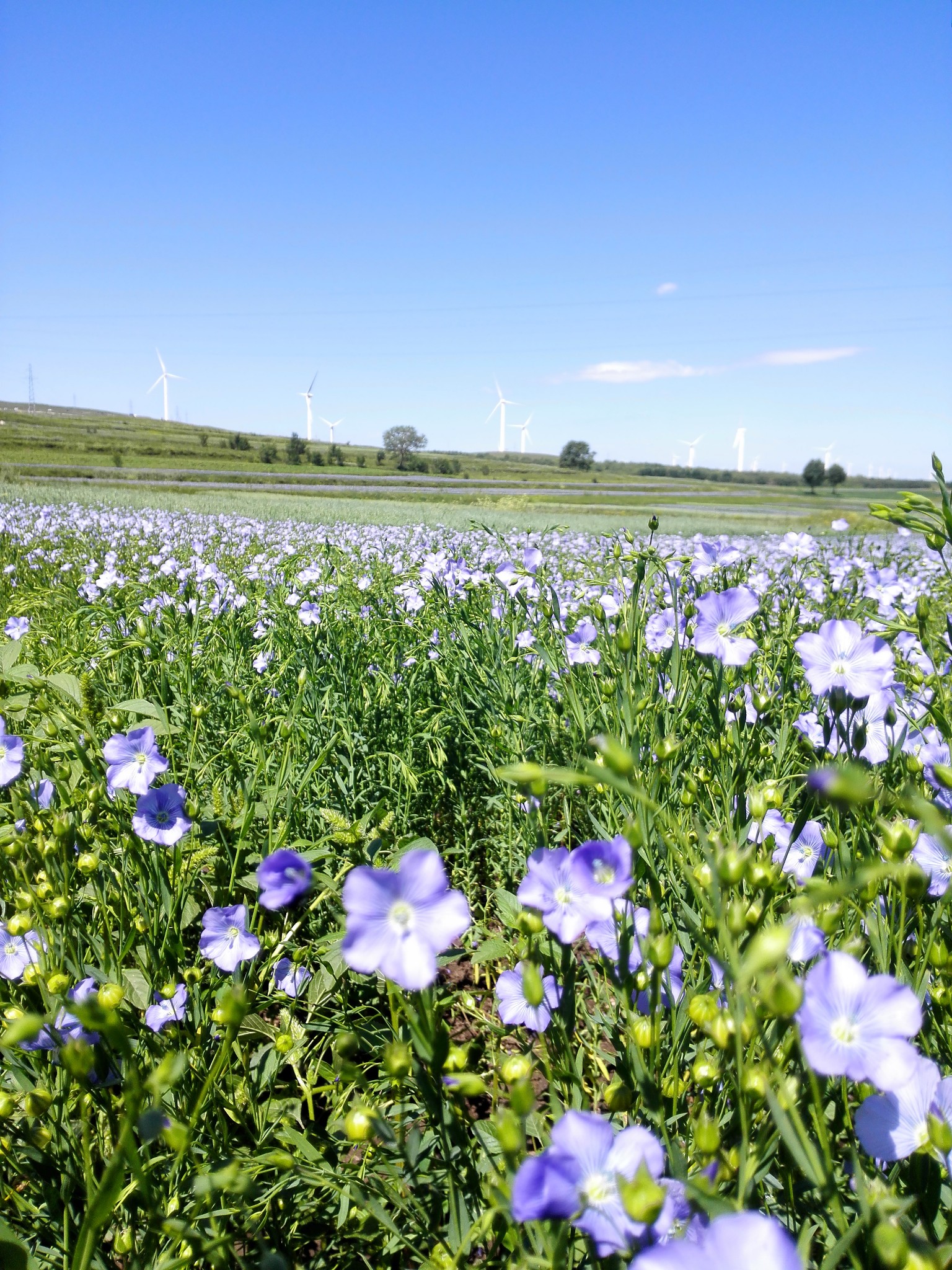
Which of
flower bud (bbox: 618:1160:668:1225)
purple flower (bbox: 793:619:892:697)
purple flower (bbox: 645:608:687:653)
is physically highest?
purple flower (bbox: 793:619:892:697)

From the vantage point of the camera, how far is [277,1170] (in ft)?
4.07

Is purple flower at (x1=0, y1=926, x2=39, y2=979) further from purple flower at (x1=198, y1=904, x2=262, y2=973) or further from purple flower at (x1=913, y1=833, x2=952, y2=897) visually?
purple flower at (x1=913, y1=833, x2=952, y2=897)

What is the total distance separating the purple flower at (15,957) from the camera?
1.32m

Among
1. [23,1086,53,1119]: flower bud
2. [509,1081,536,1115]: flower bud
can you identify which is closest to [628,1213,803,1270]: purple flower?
[509,1081,536,1115]: flower bud

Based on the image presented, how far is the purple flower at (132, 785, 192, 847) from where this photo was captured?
1.28 m

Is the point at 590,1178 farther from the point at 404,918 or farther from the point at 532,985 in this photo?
the point at 404,918

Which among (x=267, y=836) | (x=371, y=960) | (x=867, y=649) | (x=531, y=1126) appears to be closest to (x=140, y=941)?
(x=267, y=836)

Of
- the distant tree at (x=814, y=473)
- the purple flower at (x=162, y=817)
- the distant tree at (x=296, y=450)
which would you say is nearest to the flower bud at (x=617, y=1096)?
the purple flower at (x=162, y=817)

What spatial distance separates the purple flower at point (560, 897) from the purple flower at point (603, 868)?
1cm

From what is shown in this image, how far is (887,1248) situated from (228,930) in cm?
114

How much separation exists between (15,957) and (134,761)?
397mm

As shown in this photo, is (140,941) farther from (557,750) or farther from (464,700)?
(464,700)

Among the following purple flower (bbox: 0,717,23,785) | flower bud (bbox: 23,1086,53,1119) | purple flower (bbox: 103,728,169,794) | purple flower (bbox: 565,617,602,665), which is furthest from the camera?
purple flower (bbox: 565,617,602,665)

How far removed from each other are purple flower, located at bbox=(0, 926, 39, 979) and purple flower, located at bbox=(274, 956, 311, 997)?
44cm
